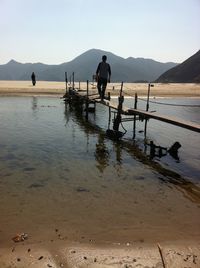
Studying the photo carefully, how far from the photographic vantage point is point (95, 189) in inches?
370

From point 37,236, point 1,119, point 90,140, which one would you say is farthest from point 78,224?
point 1,119

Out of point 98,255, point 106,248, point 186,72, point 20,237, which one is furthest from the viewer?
point 186,72

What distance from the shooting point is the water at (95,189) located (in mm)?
7211

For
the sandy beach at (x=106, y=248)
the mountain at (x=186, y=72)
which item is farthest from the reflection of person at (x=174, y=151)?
the mountain at (x=186, y=72)

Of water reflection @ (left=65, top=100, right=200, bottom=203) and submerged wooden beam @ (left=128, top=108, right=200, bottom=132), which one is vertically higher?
submerged wooden beam @ (left=128, top=108, right=200, bottom=132)

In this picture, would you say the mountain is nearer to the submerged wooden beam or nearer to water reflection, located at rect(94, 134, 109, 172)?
the submerged wooden beam

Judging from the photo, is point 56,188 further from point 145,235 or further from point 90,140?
point 90,140

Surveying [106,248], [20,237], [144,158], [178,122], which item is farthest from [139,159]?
[20,237]

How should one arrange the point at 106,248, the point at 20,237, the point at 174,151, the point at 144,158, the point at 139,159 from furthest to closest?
the point at 174,151 → the point at 144,158 → the point at 139,159 → the point at 20,237 → the point at 106,248

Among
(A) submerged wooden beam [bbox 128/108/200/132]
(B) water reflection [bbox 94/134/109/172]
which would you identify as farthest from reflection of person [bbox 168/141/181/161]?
(B) water reflection [bbox 94/134/109/172]

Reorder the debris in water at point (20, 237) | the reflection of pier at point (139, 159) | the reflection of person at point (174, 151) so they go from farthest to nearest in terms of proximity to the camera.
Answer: the reflection of person at point (174, 151) → the reflection of pier at point (139, 159) → the debris in water at point (20, 237)

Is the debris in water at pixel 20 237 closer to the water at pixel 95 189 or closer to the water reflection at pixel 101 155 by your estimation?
the water at pixel 95 189

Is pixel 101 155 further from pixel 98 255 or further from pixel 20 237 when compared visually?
pixel 98 255

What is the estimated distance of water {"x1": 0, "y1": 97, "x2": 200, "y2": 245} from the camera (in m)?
7.21
